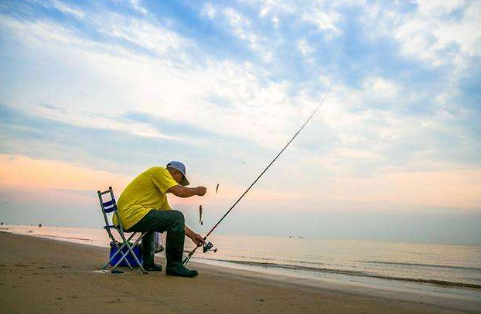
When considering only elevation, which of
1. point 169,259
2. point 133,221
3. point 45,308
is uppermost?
point 133,221

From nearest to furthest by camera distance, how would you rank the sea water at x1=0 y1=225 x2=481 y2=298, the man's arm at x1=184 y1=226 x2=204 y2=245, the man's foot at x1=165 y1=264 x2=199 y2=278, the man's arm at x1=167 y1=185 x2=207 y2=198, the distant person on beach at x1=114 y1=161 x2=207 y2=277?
the man's arm at x1=167 y1=185 x2=207 y2=198, the distant person on beach at x1=114 y1=161 x2=207 y2=277, the man's foot at x1=165 y1=264 x2=199 y2=278, the man's arm at x1=184 y1=226 x2=204 y2=245, the sea water at x1=0 y1=225 x2=481 y2=298

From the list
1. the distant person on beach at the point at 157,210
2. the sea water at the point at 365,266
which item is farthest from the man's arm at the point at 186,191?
the sea water at the point at 365,266

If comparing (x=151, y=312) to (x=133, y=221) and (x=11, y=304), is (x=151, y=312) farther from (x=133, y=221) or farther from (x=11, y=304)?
(x=133, y=221)

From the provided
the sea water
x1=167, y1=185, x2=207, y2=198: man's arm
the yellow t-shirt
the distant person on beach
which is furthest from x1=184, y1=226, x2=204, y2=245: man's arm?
the sea water

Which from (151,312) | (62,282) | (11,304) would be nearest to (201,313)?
(151,312)

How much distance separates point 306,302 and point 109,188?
2.86 meters

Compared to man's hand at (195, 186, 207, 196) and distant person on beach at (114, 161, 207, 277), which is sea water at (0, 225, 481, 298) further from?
man's hand at (195, 186, 207, 196)

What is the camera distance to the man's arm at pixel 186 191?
16.1ft

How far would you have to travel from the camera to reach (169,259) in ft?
17.2

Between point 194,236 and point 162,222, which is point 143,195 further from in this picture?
point 194,236

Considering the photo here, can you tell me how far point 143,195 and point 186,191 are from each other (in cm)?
73

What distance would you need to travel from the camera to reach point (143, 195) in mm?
5230

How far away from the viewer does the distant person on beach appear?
198 inches

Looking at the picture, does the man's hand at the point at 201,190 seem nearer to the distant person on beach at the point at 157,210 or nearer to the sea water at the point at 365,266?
the distant person on beach at the point at 157,210
